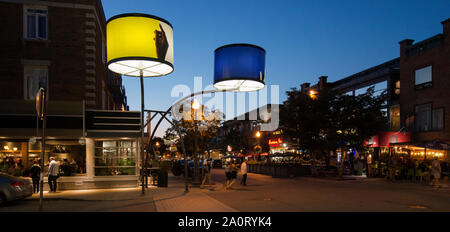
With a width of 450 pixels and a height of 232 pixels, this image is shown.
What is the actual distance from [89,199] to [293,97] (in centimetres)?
1920

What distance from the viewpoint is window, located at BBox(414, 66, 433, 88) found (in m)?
27.2

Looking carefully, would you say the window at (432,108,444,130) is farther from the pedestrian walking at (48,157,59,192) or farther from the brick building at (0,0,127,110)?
the pedestrian walking at (48,157,59,192)

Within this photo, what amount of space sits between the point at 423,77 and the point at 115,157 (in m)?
24.0

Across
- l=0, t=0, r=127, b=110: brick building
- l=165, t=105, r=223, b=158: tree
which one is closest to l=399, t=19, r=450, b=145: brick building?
l=165, t=105, r=223, b=158: tree

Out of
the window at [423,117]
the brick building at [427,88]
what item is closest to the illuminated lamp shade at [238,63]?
the brick building at [427,88]

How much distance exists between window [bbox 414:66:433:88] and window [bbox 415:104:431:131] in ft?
5.60

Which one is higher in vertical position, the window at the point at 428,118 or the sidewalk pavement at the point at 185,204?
the window at the point at 428,118

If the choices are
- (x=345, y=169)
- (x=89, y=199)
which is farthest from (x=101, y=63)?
(x=345, y=169)

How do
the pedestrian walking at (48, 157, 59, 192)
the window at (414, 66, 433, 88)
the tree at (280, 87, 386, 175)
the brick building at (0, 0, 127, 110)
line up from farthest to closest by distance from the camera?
the window at (414, 66, 433, 88) → the tree at (280, 87, 386, 175) → the brick building at (0, 0, 127, 110) → the pedestrian walking at (48, 157, 59, 192)

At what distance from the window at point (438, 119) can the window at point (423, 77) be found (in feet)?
7.16

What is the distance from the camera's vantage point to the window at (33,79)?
59.7 feet

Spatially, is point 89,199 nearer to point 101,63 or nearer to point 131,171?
point 131,171

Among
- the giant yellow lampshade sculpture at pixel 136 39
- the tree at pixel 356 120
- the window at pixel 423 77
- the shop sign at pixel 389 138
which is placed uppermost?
the window at pixel 423 77

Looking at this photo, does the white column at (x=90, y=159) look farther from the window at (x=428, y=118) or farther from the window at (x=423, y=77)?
the window at (x=423, y=77)
